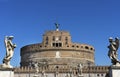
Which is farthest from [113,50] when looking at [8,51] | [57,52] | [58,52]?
[58,52]

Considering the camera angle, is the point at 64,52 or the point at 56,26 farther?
the point at 56,26

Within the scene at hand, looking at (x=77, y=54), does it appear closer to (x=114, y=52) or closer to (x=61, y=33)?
(x=61, y=33)

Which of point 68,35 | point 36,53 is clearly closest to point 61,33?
point 68,35

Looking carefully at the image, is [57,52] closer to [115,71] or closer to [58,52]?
[58,52]

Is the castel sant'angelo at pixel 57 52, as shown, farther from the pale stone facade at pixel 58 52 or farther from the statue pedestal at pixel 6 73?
the statue pedestal at pixel 6 73

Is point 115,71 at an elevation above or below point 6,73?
above

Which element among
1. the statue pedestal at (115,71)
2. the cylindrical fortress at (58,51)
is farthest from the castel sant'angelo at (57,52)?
the statue pedestal at (115,71)

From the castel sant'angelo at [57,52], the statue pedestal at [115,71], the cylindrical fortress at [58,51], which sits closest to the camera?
the statue pedestal at [115,71]

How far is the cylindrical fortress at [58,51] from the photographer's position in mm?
119688

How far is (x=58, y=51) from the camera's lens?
392ft

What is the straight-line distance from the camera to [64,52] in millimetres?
120625

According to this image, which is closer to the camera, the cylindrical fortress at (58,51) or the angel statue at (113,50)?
the angel statue at (113,50)

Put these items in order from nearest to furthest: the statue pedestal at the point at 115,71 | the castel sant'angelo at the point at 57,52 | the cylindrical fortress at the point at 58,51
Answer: the statue pedestal at the point at 115,71, the castel sant'angelo at the point at 57,52, the cylindrical fortress at the point at 58,51

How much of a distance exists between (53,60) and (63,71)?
16135mm
